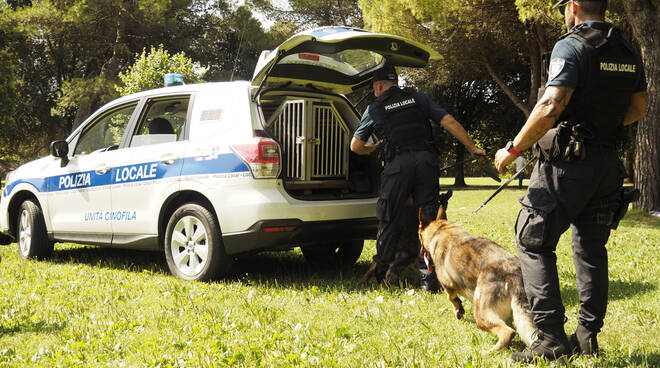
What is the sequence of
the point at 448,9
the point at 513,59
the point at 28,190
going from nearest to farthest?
the point at 28,190 < the point at 448,9 < the point at 513,59

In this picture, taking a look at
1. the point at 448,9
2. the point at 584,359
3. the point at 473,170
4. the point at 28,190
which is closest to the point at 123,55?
the point at 448,9

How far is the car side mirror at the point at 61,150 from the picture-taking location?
6.16m

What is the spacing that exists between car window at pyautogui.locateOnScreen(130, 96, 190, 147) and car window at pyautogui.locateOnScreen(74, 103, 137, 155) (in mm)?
490

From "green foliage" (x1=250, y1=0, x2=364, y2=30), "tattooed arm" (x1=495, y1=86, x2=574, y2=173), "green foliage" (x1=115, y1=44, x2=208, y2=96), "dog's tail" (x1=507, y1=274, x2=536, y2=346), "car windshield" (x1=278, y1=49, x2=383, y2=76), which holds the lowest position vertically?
"dog's tail" (x1=507, y1=274, x2=536, y2=346)

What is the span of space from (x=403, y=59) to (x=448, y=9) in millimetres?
11837

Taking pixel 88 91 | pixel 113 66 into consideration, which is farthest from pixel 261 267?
pixel 113 66

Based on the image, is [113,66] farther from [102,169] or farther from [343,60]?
[343,60]

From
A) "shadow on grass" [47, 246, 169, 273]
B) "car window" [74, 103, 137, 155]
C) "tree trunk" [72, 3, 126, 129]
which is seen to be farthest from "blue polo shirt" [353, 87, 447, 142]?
"tree trunk" [72, 3, 126, 129]

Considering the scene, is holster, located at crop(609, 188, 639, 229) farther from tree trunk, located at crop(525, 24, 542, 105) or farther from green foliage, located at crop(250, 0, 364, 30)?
green foliage, located at crop(250, 0, 364, 30)

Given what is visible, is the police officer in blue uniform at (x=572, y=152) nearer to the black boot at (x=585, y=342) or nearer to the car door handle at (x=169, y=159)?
the black boot at (x=585, y=342)

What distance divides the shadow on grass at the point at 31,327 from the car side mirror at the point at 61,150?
2.76 metres

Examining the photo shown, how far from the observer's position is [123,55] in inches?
941

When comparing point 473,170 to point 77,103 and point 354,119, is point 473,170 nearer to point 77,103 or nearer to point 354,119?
point 77,103

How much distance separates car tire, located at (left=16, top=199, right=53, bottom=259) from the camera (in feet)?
21.3
